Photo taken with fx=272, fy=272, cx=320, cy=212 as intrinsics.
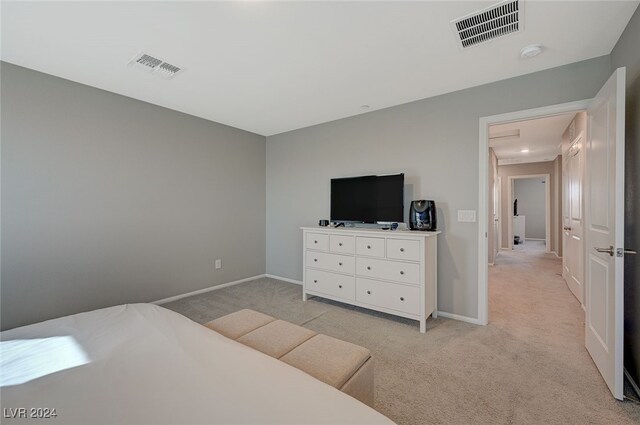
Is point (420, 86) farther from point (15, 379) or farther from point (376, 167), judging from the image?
point (15, 379)

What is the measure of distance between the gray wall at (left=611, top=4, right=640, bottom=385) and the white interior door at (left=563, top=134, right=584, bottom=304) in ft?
5.60

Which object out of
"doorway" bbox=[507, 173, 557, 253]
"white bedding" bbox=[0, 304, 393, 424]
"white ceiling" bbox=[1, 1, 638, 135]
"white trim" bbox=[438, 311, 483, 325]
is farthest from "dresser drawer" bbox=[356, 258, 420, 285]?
"doorway" bbox=[507, 173, 557, 253]

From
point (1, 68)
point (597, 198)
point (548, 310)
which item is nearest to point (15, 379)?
point (1, 68)

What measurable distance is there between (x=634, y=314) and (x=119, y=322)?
321cm

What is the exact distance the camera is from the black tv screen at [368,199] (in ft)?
10.7

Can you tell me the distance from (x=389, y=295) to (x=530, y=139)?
4.67m

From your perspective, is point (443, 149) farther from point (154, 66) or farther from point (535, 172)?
point (535, 172)

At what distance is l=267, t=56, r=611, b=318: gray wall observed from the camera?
102 inches

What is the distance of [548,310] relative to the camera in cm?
328

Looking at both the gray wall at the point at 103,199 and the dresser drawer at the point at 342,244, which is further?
the dresser drawer at the point at 342,244

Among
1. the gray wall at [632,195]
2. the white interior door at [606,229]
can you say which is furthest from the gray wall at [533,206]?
the gray wall at [632,195]

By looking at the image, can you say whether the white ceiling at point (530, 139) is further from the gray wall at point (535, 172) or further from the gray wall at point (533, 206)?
the gray wall at point (533, 206)

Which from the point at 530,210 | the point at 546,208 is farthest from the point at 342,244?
the point at 530,210

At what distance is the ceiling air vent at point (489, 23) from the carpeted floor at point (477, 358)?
2.52 meters
